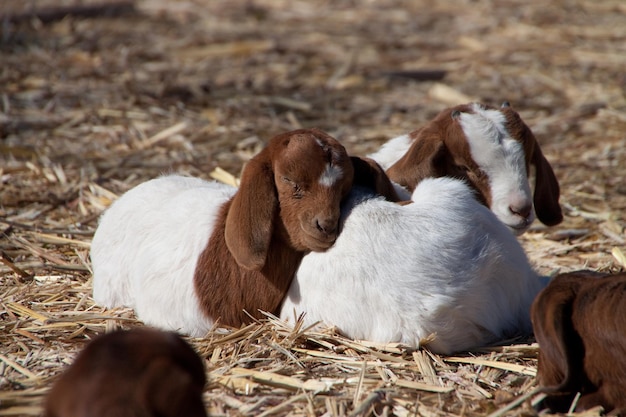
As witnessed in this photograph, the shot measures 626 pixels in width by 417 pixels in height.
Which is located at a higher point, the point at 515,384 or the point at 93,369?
the point at 93,369

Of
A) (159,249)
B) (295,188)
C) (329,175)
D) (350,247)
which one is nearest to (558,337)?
(350,247)

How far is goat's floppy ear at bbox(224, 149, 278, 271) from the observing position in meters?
4.43

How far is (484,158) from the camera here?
506cm

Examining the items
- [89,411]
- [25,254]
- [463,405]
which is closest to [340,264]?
[463,405]

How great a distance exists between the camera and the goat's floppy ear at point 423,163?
5137 mm

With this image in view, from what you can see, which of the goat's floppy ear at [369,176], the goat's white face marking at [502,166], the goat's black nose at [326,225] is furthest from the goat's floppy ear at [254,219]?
the goat's white face marking at [502,166]

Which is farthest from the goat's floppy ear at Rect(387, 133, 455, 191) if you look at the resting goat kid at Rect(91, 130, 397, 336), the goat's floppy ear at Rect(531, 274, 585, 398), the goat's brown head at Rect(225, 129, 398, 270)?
the goat's floppy ear at Rect(531, 274, 585, 398)

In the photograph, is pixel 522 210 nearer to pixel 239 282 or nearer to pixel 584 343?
pixel 584 343

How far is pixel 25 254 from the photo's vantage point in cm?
592

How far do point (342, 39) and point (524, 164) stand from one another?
804cm

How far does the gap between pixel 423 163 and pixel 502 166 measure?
46cm

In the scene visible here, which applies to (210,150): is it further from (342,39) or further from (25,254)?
(342,39)

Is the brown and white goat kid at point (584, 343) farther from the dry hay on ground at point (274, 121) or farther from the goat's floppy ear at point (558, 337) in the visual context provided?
the dry hay on ground at point (274, 121)

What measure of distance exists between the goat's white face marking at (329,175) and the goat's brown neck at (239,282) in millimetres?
396
